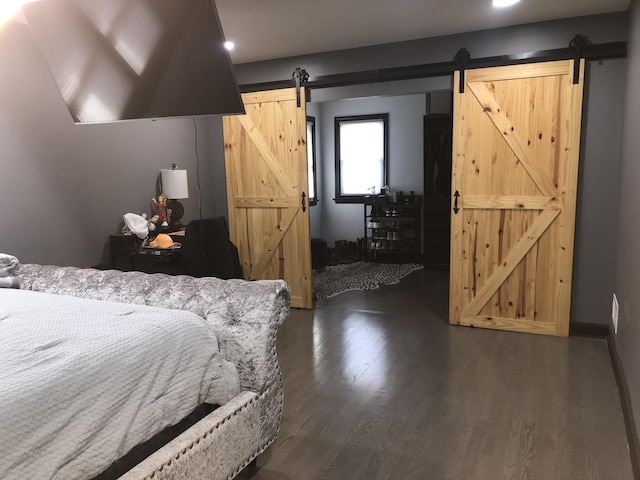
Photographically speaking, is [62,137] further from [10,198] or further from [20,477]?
[20,477]

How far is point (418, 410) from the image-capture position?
98.1 inches

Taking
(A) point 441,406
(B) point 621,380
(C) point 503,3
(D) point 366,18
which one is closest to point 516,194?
(C) point 503,3

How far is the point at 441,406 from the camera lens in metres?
2.53

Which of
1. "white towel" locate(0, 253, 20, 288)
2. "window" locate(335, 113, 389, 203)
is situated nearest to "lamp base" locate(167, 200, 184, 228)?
"white towel" locate(0, 253, 20, 288)

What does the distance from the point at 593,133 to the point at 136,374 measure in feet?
11.1

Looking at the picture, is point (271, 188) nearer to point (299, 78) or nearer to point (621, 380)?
point (299, 78)

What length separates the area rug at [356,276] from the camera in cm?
516

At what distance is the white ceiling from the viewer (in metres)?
3.01

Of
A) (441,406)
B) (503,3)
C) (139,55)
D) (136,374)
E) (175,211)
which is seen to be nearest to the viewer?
(136,374)

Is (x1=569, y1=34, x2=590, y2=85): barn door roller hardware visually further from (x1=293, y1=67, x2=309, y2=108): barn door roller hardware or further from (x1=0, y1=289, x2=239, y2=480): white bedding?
(x1=0, y1=289, x2=239, y2=480): white bedding

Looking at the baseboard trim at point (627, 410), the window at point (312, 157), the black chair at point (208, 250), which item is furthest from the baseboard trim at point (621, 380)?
the window at point (312, 157)

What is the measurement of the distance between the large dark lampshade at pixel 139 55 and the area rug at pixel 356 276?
2.99 metres

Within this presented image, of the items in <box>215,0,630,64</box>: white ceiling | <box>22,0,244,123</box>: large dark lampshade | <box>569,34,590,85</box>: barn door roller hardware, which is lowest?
<box>22,0,244,123</box>: large dark lampshade

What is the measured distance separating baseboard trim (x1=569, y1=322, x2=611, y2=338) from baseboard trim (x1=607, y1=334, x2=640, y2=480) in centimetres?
27
